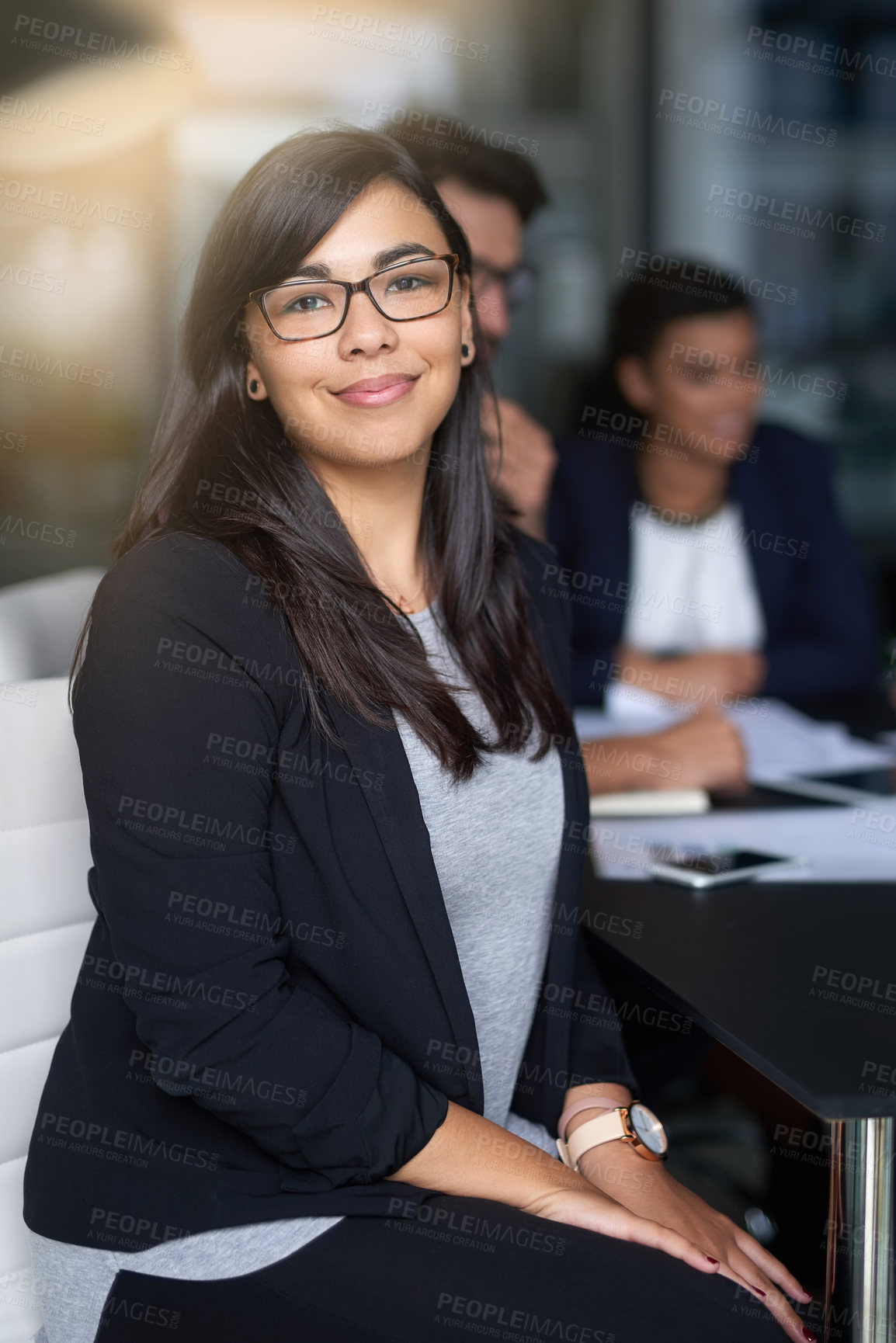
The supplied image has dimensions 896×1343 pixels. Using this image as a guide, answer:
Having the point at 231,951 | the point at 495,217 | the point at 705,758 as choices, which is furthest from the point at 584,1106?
the point at 495,217

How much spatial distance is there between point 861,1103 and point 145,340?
3.17 m

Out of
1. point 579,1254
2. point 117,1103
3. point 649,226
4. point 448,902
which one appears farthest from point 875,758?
point 649,226

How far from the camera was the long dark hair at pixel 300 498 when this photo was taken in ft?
4.04

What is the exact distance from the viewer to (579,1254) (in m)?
1.06

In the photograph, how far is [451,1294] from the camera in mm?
1023

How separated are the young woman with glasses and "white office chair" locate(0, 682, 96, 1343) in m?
0.08

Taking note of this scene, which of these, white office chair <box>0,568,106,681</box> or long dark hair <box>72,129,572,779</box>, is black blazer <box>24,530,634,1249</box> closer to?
long dark hair <box>72,129,572,779</box>

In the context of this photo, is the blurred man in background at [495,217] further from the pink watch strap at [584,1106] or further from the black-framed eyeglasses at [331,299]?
the pink watch strap at [584,1106]

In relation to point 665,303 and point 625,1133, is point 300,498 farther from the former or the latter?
point 665,303

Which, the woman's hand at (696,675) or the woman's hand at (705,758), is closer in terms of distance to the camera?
the woman's hand at (705,758)

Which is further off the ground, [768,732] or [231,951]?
[231,951]

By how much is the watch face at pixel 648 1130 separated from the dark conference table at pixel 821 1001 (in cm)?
17

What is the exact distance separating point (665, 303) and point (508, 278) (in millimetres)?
547

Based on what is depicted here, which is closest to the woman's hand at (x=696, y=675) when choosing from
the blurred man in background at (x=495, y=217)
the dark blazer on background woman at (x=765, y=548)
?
the dark blazer on background woman at (x=765, y=548)
